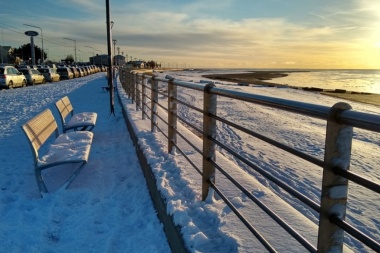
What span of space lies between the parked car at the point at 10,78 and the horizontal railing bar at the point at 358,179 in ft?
92.7

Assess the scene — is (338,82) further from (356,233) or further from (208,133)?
(356,233)

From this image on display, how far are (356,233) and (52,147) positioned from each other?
4.99 meters

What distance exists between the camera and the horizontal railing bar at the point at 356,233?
136 centimetres

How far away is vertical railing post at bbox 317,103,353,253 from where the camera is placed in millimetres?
1609

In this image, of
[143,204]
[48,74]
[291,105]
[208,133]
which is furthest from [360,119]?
[48,74]

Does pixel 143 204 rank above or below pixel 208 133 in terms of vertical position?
below

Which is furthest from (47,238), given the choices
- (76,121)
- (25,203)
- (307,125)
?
(307,125)

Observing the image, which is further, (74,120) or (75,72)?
(75,72)

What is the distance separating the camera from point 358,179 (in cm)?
142

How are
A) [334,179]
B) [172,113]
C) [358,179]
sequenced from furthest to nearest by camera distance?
1. [172,113]
2. [334,179]
3. [358,179]

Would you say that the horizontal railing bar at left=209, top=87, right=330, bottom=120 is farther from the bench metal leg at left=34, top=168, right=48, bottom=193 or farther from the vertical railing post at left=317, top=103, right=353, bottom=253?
the bench metal leg at left=34, top=168, right=48, bottom=193

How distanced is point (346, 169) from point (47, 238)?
3.14 m

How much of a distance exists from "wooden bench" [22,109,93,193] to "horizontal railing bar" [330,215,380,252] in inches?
151

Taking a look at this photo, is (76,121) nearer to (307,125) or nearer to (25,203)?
(25,203)
